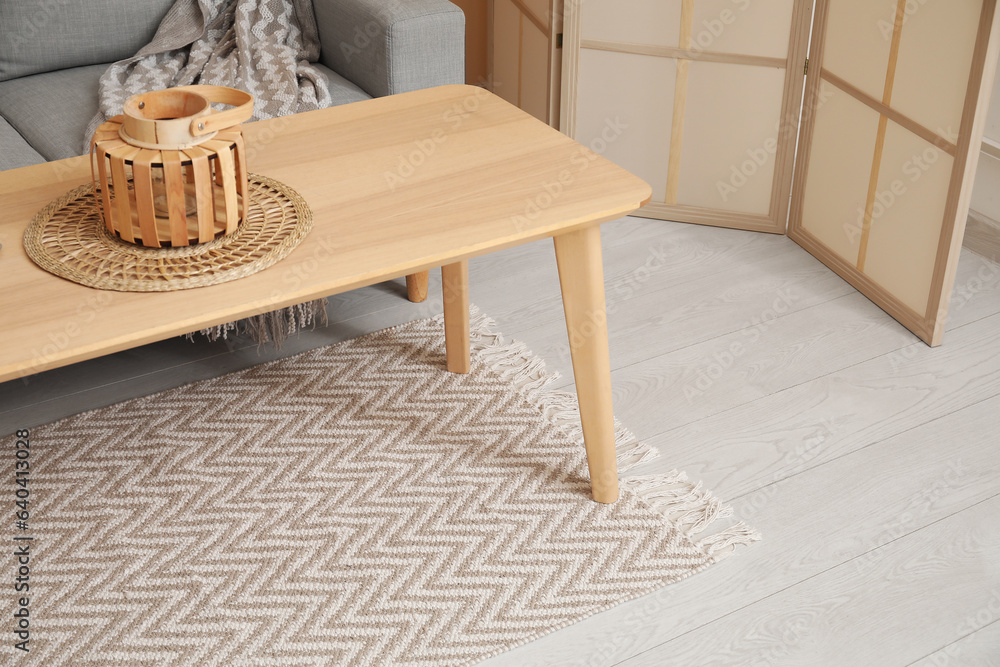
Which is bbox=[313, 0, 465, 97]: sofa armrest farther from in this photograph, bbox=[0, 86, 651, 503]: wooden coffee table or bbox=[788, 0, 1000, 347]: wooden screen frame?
bbox=[788, 0, 1000, 347]: wooden screen frame

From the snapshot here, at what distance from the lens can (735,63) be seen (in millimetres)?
2201

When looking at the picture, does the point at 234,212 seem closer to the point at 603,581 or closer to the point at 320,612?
the point at 320,612

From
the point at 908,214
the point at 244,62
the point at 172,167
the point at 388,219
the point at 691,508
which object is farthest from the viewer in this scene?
the point at 244,62

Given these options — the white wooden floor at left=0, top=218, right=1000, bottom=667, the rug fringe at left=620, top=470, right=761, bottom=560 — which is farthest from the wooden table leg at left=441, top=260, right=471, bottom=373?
the rug fringe at left=620, top=470, right=761, bottom=560

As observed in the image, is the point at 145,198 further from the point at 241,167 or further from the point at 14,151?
the point at 14,151

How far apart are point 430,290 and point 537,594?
886mm

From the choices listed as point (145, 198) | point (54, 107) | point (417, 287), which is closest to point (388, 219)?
point (145, 198)

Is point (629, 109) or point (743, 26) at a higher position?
point (743, 26)

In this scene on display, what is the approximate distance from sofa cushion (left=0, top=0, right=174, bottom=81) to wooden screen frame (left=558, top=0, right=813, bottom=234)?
92cm

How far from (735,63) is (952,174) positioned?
0.59 meters

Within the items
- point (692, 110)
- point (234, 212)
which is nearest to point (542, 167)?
point (234, 212)

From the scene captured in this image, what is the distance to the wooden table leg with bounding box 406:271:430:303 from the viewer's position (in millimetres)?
2005

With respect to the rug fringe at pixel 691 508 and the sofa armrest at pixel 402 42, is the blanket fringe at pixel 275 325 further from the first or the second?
the rug fringe at pixel 691 508

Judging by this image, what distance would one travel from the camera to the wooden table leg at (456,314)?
1.70 m
